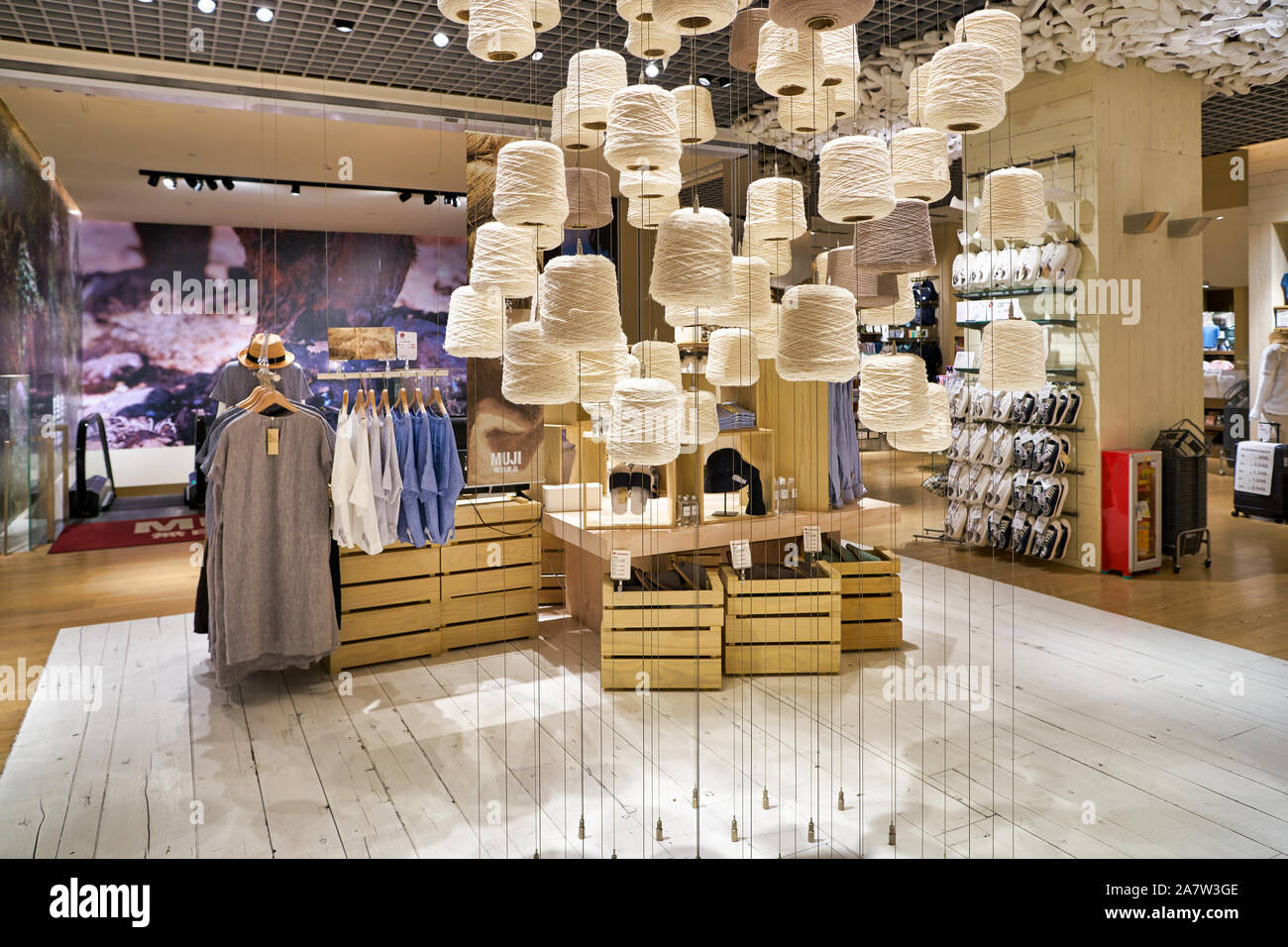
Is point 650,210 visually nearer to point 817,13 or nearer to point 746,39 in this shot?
point 746,39

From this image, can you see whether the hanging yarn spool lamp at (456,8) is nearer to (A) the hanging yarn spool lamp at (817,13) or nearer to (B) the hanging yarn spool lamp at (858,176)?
(A) the hanging yarn spool lamp at (817,13)

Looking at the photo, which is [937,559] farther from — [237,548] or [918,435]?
[237,548]

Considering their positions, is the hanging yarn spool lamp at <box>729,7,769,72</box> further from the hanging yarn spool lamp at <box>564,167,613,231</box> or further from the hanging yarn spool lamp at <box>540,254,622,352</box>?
the hanging yarn spool lamp at <box>540,254,622,352</box>

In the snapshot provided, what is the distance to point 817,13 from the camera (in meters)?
1.73

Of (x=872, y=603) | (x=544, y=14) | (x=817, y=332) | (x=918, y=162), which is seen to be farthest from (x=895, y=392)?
(x=872, y=603)

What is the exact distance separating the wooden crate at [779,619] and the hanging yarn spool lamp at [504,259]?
87.0 inches

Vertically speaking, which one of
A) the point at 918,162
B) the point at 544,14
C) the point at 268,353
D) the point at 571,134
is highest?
the point at 544,14

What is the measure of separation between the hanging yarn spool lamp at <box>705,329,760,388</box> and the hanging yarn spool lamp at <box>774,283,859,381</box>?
501mm

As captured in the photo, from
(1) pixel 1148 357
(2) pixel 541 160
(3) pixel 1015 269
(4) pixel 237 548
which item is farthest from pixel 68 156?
(1) pixel 1148 357

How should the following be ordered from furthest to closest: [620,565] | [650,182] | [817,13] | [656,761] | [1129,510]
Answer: [1129,510], [620,565], [656,761], [650,182], [817,13]

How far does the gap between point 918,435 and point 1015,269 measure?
4.57 meters

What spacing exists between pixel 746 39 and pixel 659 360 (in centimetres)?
90

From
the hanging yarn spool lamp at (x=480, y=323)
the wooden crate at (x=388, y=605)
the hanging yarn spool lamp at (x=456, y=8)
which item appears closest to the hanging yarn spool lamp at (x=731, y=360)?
the hanging yarn spool lamp at (x=480, y=323)

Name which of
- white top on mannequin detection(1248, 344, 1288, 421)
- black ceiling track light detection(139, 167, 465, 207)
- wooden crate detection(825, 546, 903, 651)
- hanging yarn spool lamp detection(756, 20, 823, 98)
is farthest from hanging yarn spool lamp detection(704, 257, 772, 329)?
white top on mannequin detection(1248, 344, 1288, 421)
